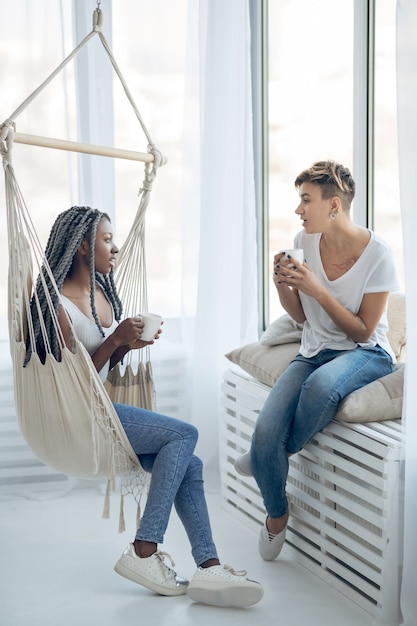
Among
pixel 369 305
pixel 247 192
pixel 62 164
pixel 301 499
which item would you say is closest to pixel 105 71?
pixel 62 164

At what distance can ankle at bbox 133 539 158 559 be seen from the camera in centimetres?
236

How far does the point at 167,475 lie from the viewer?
2.36m

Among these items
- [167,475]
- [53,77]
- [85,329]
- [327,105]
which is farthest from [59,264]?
[327,105]

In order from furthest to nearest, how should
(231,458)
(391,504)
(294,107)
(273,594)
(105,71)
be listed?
(294,107), (105,71), (231,458), (273,594), (391,504)

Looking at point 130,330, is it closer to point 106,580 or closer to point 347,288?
point 347,288

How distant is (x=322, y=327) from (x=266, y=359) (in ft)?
1.00

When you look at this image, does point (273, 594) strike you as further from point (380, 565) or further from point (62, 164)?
point (62, 164)

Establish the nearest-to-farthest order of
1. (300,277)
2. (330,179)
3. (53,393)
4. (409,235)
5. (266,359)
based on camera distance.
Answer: (409,235) → (53,393) → (300,277) → (330,179) → (266,359)

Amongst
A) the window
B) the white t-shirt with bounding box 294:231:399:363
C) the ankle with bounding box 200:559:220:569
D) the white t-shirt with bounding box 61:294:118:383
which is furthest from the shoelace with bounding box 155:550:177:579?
the window

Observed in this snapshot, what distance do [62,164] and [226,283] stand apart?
786 mm

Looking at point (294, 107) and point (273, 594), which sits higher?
point (294, 107)

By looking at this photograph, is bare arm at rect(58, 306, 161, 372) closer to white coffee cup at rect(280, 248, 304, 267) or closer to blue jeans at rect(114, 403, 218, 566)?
blue jeans at rect(114, 403, 218, 566)

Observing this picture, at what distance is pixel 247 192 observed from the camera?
11.4 feet

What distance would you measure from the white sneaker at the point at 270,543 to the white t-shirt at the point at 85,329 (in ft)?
2.38
